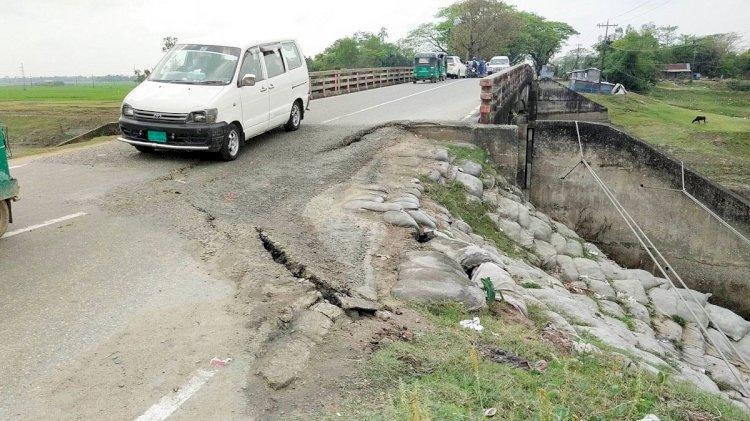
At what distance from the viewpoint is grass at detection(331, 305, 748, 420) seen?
349 cm

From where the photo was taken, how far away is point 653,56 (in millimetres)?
74625

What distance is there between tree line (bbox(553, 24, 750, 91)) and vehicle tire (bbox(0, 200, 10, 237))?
67611 millimetres

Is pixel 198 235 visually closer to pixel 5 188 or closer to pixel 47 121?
pixel 5 188

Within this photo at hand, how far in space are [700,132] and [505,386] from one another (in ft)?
115

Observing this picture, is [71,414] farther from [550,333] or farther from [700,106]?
[700,106]

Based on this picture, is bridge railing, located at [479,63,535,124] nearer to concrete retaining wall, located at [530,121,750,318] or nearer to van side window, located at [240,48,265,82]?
concrete retaining wall, located at [530,121,750,318]

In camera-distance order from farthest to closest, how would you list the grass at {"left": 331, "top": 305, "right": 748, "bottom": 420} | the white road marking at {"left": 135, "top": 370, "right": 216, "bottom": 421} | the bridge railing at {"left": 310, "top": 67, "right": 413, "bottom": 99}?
1. the bridge railing at {"left": 310, "top": 67, "right": 413, "bottom": 99}
2. the grass at {"left": 331, "top": 305, "right": 748, "bottom": 420}
3. the white road marking at {"left": 135, "top": 370, "right": 216, "bottom": 421}

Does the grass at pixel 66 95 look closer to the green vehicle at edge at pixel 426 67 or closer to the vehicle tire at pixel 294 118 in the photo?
the green vehicle at edge at pixel 426 67

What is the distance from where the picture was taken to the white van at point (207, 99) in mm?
9266

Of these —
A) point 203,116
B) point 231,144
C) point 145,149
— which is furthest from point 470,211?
point 145,149

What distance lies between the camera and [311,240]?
6.32m

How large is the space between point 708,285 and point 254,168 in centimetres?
976

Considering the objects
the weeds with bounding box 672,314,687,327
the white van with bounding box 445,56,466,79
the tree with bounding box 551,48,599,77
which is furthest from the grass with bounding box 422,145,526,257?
the tree with bounding box 551,48,599,77

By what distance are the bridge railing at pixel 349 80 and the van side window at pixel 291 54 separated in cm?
936
